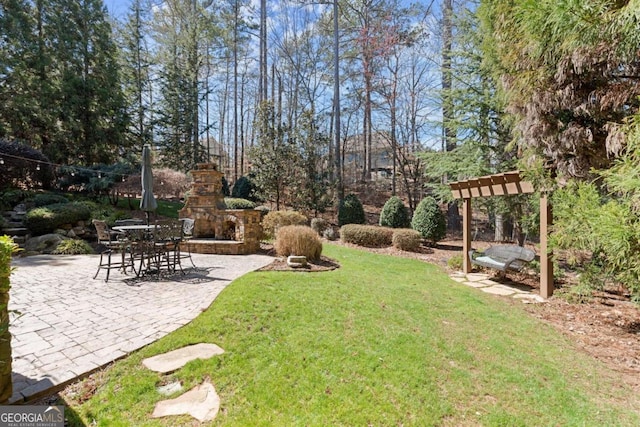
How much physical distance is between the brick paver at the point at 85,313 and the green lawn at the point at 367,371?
30 cm

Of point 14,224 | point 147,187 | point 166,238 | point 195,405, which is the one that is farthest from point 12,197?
point 195,405

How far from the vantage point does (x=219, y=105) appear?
22094 millimetres

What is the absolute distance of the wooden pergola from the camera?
539 centimetres

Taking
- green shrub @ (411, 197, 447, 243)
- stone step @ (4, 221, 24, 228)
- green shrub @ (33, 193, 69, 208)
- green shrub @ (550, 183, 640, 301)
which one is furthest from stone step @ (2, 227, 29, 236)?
green shrub @ (550, 183, 640, 301)

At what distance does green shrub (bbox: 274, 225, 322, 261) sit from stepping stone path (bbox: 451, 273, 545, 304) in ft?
10.3

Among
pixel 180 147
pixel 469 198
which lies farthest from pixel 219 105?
pixel 469 198

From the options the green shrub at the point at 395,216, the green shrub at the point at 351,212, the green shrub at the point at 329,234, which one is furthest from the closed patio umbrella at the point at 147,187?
the green shrub at the point at 395,216

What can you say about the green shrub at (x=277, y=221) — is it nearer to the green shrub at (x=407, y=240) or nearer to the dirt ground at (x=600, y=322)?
the green shrub at (x=407, y=240)

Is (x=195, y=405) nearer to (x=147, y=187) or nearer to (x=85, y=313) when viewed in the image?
(x=85, y=313)

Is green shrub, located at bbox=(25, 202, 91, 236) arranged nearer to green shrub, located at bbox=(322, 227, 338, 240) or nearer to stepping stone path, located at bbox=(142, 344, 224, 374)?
green shrub, located at bbox=(322, 227, 338, 240)

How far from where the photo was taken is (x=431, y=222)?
33.1ft

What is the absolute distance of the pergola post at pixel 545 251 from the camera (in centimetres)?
535

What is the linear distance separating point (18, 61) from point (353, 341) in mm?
17011

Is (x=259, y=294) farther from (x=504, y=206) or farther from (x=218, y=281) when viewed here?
(x=504, y=206)
